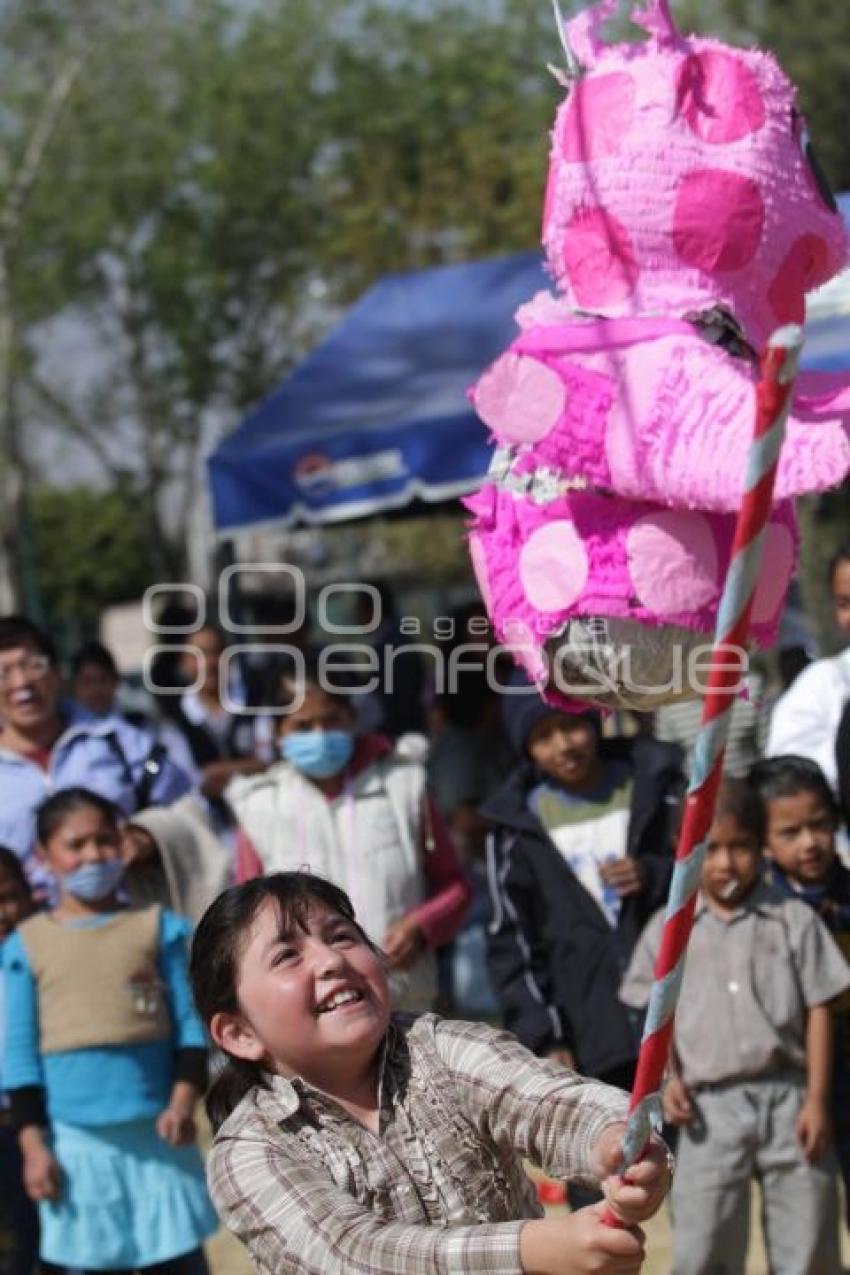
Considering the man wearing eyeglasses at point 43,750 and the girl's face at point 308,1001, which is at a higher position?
the man wearing eyeglasses at point 43,750

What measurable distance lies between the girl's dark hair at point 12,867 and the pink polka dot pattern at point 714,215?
225 centimetres

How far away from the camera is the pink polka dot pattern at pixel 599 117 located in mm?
2596

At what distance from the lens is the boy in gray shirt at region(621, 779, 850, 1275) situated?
12.6 ft

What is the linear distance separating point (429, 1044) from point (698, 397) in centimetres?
81

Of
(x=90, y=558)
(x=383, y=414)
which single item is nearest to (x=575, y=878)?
(x=383, y=414)

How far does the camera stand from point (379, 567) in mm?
24391

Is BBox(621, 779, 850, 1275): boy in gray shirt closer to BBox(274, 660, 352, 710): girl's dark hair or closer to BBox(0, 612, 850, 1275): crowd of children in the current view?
BBox(0, 612, 850, 1275): crowd of children

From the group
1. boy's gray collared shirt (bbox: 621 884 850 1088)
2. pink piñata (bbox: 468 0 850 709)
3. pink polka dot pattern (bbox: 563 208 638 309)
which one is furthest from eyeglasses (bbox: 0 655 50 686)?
pink polka dot pattern (bbox: 563 208 638 309)

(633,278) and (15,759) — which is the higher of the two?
(633,278)

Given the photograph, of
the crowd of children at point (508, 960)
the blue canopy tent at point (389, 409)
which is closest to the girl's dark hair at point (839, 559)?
the crowd of children at point (508, 960)

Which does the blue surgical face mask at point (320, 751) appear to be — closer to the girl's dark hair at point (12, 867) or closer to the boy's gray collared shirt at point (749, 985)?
the girl's dark hair at point (12, 867)

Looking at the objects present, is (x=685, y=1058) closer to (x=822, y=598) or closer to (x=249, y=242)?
(x=822, y=598)

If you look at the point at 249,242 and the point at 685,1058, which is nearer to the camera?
the point at 685,1058

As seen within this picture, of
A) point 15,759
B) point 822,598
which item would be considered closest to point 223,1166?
point 15,759
